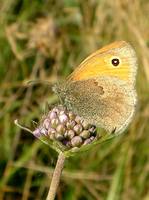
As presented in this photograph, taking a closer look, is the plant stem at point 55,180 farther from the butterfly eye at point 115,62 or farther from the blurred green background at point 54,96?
the blurred green background at point 54,96

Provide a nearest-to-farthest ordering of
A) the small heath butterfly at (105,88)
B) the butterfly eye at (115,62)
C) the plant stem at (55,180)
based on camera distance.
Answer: the plant stem at (55,180)
the small heath butterfly at (105,88)
the butterfly eye at (115,62)

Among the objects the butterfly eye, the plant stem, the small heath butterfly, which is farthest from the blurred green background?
the plant stem

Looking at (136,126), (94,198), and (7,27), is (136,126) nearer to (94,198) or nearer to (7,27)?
(94,198)

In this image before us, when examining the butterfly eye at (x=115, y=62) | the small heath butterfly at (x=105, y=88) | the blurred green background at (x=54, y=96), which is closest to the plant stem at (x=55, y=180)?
the small heath butterfly at (x=105, y=88)

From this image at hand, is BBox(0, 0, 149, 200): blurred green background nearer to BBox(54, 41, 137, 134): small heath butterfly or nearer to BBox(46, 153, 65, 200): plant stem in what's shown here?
BBox(54, 41, 137, 134): small heath butterfly

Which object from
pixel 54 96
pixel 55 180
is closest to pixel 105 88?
pixel 55 180
